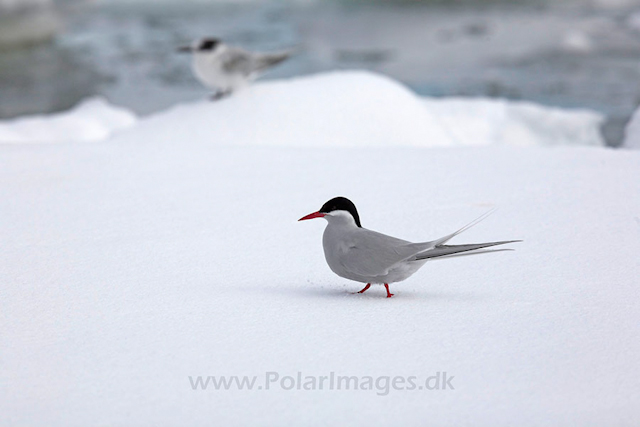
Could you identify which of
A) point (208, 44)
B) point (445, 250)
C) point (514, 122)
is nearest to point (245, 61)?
point (208, 44)

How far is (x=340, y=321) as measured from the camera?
174 centimetres

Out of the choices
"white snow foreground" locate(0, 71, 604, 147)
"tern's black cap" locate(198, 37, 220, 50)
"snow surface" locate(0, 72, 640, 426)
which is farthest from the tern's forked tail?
"tern's black cap" locate(198, 37, 220, 50)

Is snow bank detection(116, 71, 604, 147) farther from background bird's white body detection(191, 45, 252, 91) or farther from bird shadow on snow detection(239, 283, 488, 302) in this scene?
bird shadow on snow detection(239, 283, 488, 302)

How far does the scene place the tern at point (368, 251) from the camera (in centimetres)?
183

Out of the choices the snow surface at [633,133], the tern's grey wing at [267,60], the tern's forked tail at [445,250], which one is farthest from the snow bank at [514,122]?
the tern's forked tail at [445,250]

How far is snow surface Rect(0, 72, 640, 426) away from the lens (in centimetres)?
140

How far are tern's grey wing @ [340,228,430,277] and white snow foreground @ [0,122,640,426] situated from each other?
97 mm

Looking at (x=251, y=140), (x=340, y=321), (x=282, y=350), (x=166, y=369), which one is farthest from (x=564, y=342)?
(x=251, y=140)

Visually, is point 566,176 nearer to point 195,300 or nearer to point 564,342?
point 564,342

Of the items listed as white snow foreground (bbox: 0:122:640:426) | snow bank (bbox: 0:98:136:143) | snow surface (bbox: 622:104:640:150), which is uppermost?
snow bank (bbox: 0:98:136:143)

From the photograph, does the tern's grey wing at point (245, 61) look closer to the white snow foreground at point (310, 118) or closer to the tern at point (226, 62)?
the tern at point (226, 62)

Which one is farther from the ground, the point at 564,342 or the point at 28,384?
the point at 564,342

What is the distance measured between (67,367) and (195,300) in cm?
43

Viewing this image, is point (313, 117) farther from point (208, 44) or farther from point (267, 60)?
point (208, 44)
